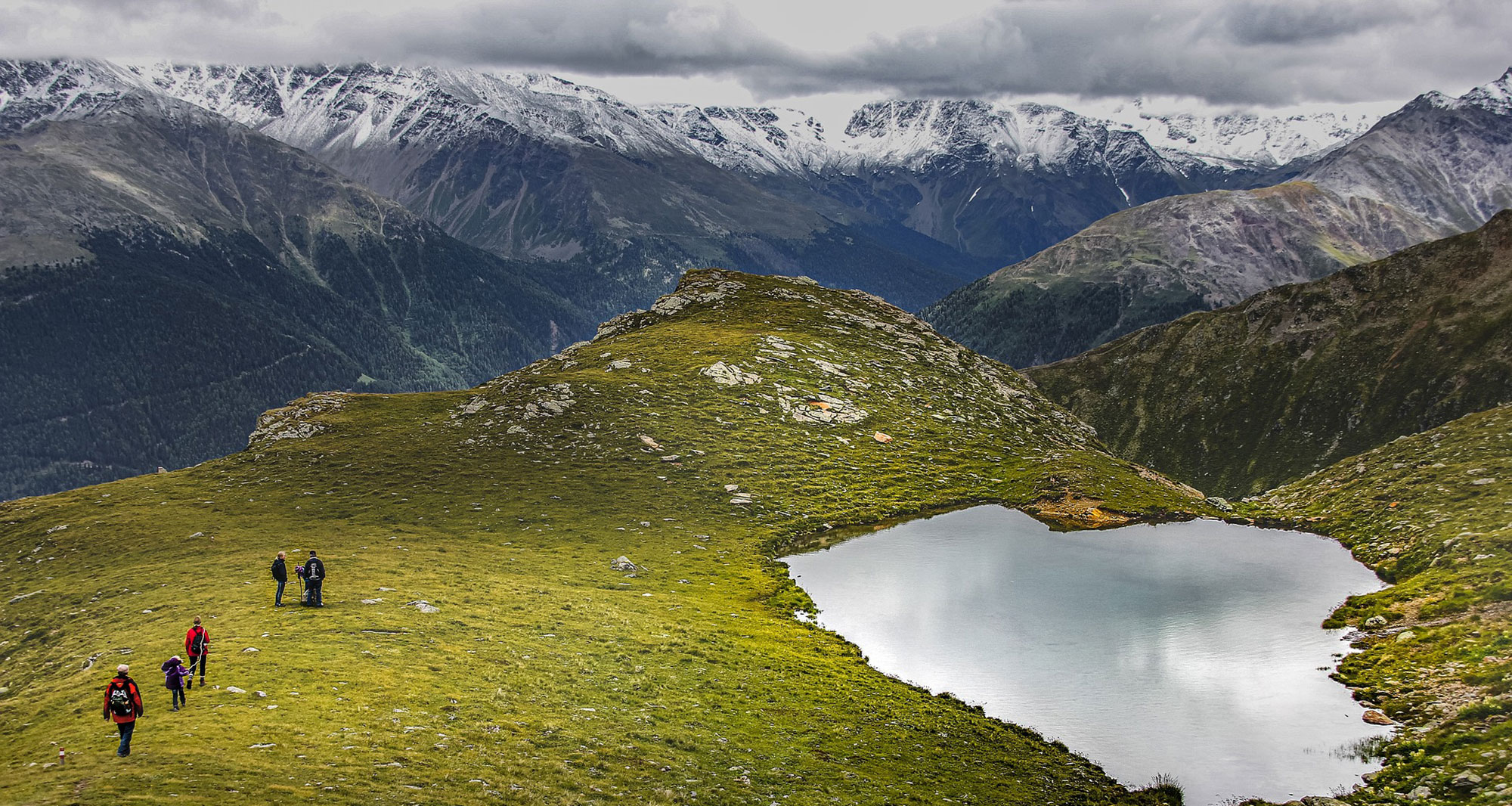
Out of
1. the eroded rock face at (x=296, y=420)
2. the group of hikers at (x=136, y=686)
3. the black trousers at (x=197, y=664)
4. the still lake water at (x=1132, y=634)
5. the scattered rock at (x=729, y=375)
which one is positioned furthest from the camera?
the scattered rock at (x=729, y=375)

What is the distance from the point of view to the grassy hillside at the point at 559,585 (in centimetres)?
3706

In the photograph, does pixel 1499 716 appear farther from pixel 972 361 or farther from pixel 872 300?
pixel 872 300

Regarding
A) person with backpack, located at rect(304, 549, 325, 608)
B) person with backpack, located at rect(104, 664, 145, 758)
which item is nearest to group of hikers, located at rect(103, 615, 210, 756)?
person with backpack, located at rect(104, 664, 145, 758)

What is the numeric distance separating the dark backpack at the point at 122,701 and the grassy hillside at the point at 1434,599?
49440mm

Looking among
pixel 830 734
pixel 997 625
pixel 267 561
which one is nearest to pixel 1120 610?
pixel 997 625

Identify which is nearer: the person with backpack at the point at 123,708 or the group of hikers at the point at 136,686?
the person with backpack at the point at 123,708

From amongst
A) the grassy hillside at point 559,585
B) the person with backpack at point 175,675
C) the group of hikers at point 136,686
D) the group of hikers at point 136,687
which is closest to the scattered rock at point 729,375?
the grassy hillside at point 559,585

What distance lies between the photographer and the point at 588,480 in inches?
3792

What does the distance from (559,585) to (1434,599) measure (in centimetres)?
5776

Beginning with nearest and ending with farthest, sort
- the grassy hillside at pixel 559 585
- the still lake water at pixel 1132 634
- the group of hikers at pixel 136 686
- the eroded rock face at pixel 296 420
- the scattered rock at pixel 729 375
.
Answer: the group of hikers at pixel 136 686
the grassy hillside at pixel 559 585
the still lake water at pixel 1132 634
the eroded rock face at pixel 296 420
the scattered rock at pixel 729 375

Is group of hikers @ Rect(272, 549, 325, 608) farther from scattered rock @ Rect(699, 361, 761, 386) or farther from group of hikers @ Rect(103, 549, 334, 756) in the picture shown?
scattered rock @ Rect(699, 361, 761, 386)

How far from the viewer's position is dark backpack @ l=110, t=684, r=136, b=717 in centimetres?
3456

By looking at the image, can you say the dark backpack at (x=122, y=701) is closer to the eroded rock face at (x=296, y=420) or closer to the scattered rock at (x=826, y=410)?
the eroded rock face at (x=296, y=420)

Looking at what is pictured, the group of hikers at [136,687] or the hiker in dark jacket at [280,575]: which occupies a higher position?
the hiker in dark jacket at [280,575]
